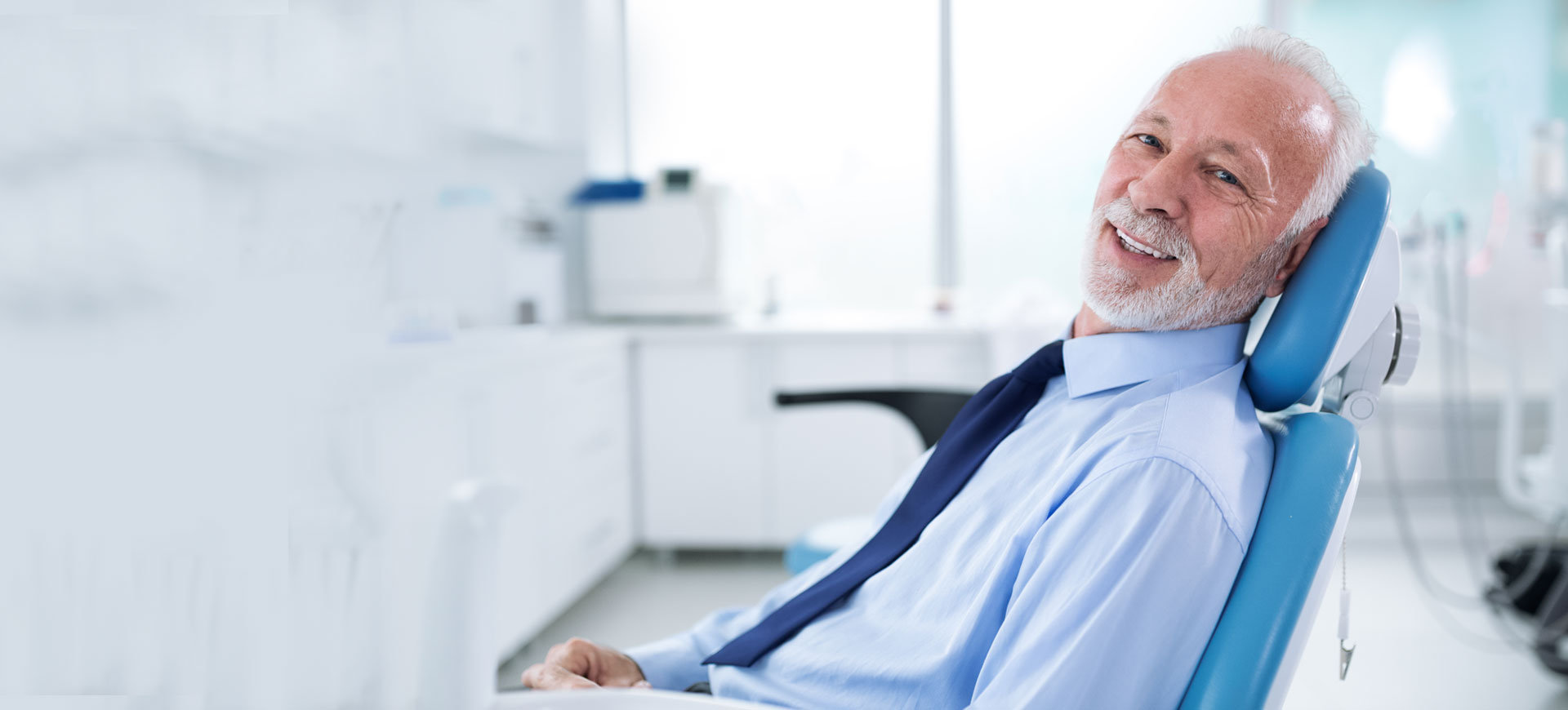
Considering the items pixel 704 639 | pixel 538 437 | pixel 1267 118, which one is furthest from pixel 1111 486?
pixel 538 437

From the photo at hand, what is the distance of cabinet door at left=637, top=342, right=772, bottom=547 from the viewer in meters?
2.93

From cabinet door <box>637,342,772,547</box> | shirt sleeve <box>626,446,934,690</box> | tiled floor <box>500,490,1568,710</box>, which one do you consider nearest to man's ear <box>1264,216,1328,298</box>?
shirt sleeve <box>626,446,934,690</box>

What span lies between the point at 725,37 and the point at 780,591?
2.81 meters

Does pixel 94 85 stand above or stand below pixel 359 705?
above

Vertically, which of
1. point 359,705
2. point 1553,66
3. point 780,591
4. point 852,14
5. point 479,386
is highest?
point 852,14

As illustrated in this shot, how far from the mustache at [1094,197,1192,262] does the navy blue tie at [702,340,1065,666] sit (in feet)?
0.52

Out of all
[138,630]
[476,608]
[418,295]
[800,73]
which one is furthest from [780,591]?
[800,73]

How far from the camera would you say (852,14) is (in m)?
3.42

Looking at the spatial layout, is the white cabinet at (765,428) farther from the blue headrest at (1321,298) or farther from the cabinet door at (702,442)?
the blue headrest at (1321,298)

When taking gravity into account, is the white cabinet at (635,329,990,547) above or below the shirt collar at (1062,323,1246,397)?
below

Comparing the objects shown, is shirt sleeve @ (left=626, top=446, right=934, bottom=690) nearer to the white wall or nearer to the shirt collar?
the shirt collar

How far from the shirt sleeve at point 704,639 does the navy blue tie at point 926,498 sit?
39 millimetres

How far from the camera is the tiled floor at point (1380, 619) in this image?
2.02 m

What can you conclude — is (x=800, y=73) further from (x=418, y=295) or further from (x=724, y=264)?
(x=418, y=295)
